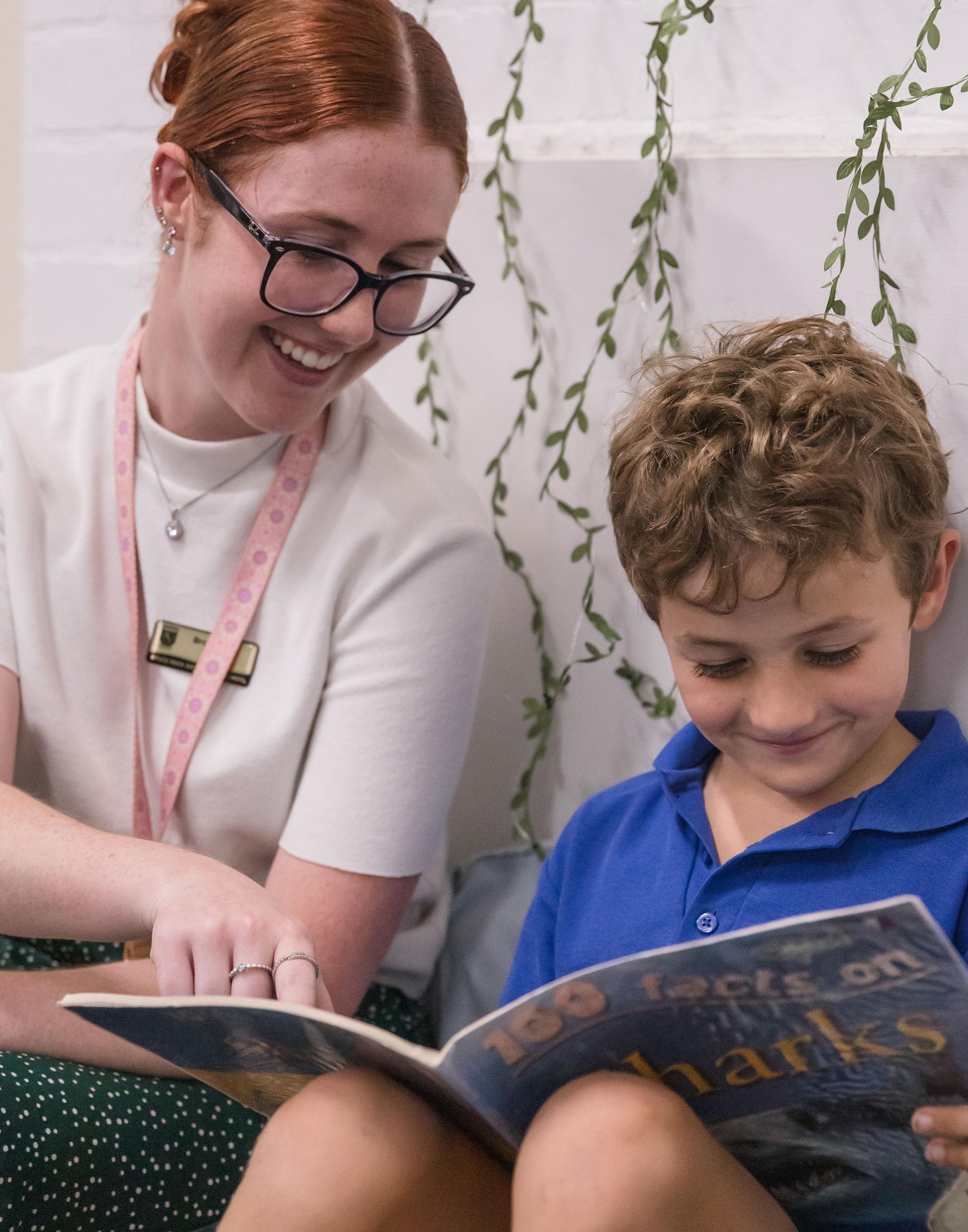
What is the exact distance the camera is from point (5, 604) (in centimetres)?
123

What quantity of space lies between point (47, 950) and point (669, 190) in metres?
0.91

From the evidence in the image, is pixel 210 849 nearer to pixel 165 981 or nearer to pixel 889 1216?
pixel 165 981

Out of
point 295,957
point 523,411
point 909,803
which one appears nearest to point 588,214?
point 523,411

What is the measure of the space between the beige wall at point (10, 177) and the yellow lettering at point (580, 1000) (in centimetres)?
145

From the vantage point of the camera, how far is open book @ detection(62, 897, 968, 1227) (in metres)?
0.61

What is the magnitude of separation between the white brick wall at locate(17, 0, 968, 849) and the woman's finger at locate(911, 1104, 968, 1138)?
0.42 m

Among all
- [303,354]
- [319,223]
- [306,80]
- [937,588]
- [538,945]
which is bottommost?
[538,945]

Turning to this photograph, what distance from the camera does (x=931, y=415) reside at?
42.1 inches

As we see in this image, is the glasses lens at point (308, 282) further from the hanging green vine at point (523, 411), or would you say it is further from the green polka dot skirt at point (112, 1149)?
the green polka dot skirt at point (112, 1149)

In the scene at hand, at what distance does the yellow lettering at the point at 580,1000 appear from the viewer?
653 millimetres

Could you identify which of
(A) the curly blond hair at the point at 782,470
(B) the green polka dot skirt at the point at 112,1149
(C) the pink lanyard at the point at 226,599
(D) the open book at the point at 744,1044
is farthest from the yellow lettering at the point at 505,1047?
(C) the pink lanyard at the point at 226,599

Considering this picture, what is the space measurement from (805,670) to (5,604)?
2.40ft

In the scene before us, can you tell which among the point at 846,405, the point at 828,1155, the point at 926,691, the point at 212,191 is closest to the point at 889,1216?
the point at 828,1155

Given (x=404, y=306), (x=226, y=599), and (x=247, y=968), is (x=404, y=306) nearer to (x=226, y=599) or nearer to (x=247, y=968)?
(x=226, y=599)
